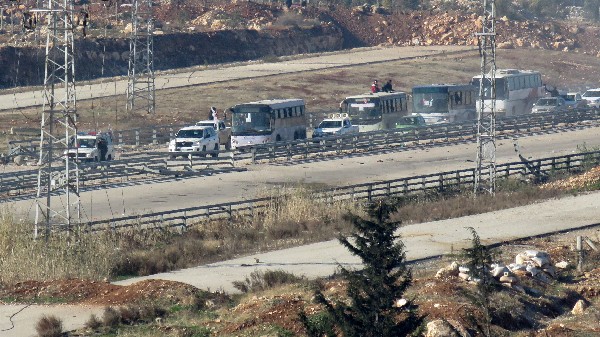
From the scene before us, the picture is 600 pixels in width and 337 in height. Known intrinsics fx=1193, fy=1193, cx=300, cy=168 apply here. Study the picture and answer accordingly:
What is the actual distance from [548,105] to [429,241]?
38494 mm

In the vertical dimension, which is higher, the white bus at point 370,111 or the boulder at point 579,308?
the white bus at point 370,111

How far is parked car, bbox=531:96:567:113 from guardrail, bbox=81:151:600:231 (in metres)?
18.2

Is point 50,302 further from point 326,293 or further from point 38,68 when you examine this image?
point 38,68

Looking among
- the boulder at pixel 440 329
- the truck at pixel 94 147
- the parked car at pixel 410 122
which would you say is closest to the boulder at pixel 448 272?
the boulder at pixel 440 329

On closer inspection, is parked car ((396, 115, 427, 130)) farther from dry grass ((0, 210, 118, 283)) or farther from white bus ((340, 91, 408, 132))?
dry grass ((0, 210, 118, 283))

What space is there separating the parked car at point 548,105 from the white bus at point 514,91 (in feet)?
4.12

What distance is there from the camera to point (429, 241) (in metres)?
30.0

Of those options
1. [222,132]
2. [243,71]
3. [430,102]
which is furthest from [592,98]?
[222,132]

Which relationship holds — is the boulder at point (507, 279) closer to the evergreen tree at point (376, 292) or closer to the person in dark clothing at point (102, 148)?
the evergreen tree at point (376, 292)

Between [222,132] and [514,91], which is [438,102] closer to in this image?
[514,91]

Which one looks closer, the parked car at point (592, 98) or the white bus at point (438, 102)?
the white bus at point (438, 102)

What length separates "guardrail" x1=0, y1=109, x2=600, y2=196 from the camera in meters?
41.6

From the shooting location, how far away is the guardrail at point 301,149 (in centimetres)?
4156

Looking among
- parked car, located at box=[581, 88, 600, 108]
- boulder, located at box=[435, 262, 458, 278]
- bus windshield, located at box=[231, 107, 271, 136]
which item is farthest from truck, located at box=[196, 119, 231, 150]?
boulder, located at box=[435, 262, 458, 278]
